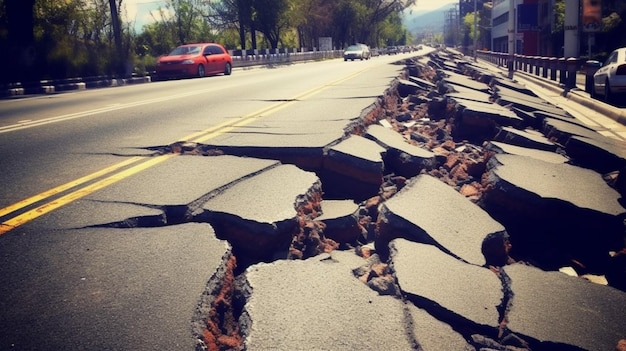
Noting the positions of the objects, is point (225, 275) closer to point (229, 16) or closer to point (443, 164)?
point (443, 164)

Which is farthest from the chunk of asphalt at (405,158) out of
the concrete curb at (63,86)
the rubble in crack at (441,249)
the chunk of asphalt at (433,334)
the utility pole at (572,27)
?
the concrete curb at (63,86)

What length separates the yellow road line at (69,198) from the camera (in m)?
3.17

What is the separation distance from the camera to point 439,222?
337cm

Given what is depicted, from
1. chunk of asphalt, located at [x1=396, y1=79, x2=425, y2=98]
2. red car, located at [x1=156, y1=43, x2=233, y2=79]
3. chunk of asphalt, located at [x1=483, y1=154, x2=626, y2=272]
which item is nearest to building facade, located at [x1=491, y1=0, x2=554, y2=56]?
red car, located at [x1=156, y1=43, x2=233, y2=79]

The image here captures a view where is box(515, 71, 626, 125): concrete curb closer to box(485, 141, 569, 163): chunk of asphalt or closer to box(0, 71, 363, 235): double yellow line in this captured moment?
box(485, 141, 569, 163): chunk of asphalt

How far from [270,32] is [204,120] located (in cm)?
4908

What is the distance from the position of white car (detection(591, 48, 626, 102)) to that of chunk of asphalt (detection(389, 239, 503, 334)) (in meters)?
10.6

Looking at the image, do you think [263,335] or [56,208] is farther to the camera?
[56,208]

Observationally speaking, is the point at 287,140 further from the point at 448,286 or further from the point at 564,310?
the point at 564,310

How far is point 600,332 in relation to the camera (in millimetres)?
2387

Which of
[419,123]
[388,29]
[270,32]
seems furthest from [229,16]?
[388,29]

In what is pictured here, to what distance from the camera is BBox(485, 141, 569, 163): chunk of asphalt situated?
17.6 ft

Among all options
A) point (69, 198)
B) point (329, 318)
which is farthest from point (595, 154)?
point (69, 198)

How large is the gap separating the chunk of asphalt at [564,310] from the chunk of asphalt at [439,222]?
1.11 feet
